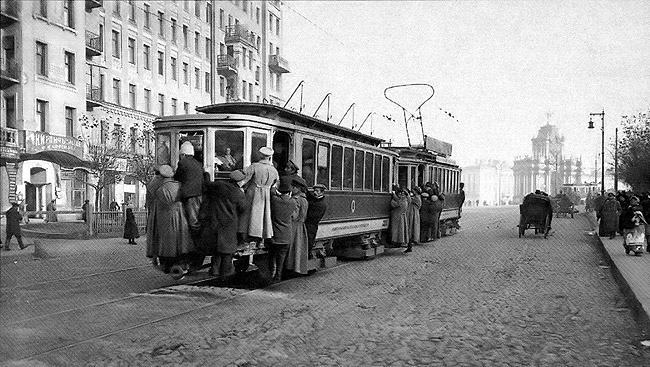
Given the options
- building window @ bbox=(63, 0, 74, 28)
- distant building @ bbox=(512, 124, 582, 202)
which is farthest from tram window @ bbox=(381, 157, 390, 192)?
distant building @ bbox=(512, 124, 582, 202)

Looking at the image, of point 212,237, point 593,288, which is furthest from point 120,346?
point 593,288

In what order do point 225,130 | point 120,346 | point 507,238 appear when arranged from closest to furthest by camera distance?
point 120,346, point 225,130, point 507,238

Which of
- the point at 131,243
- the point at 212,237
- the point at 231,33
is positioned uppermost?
the point at 231,33

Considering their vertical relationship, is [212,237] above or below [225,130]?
below

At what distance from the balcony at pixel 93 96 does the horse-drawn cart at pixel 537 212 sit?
48.4 ft

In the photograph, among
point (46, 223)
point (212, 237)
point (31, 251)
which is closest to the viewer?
point (212, 237)

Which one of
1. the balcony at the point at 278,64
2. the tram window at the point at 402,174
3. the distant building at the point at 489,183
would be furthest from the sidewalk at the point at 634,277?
the distant building at the point at 489,183

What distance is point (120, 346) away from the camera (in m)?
6.15

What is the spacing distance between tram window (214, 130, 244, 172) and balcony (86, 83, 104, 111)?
9580mm

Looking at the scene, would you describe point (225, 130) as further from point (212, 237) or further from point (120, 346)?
point (120, 346)

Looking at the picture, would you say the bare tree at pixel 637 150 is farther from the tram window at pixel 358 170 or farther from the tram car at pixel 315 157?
the tram window at pixel 358 170

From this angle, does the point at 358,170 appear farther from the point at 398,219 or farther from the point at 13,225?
the point at 13,225

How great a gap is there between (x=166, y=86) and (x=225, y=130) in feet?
32.1

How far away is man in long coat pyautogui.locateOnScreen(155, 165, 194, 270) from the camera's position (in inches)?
324
